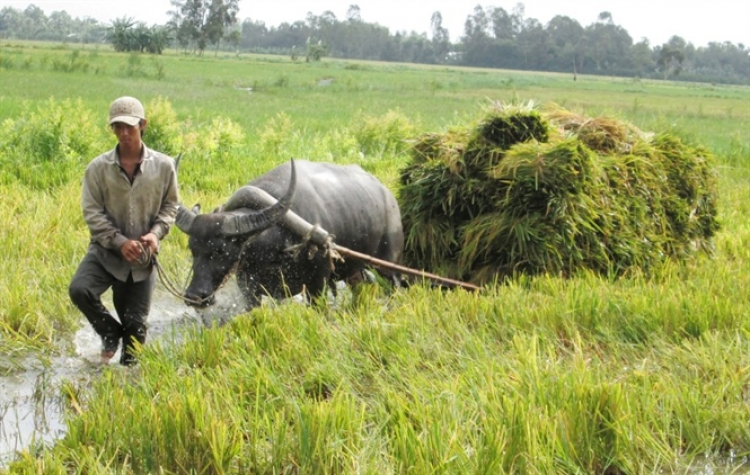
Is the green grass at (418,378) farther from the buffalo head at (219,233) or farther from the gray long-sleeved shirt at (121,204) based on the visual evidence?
the gray long-sleeved shirt at (121,204)

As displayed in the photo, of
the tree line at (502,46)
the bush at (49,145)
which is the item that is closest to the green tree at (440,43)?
the tree line at (502,46)

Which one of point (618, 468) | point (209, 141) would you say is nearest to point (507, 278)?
point (618, 468)

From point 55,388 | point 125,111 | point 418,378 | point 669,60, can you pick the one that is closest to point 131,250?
point 125,111

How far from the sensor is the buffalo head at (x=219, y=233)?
429 cm

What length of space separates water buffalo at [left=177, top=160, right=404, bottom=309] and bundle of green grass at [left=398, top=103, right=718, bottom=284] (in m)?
0.36

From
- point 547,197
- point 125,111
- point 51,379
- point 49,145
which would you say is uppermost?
point 125,111

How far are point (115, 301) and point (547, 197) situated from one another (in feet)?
8.80

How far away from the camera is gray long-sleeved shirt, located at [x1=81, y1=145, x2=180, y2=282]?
392cm

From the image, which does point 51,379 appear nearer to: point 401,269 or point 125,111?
point 125,111

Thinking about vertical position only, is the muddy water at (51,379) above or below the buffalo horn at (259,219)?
below

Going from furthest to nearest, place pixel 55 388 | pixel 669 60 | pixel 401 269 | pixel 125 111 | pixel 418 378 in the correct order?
pixel 669 60 → pixel 401 269 → pixel 55 388 → pixel 125 111 → pixel 418 378

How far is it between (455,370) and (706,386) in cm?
106

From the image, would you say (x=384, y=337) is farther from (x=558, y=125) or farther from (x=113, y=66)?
(x=113, y=66)

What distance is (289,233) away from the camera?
460 centimetres
